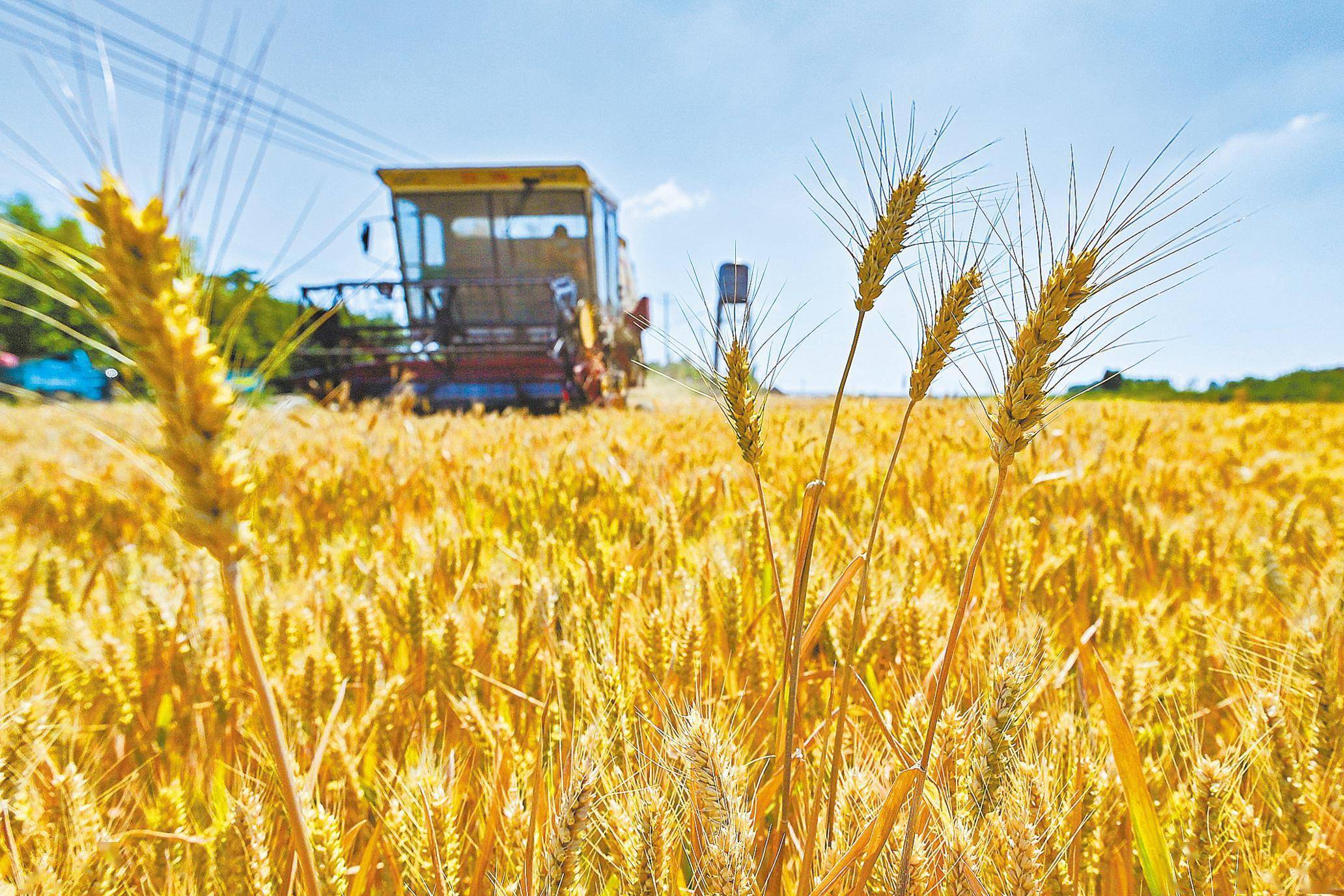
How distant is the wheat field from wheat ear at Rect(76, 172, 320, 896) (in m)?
0.03

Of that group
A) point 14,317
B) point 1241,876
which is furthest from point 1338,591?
point 14,317

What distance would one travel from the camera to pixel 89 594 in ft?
4.85

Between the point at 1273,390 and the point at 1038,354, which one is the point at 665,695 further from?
the point at 1273,390

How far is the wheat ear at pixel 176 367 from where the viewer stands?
0.36 m

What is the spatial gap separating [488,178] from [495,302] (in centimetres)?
199

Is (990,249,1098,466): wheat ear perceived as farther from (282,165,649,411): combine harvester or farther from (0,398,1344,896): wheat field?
(282,165,649,411): combine harvester

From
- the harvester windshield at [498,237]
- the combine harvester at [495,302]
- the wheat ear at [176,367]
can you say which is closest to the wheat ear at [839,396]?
the wheat ear at [176,367]

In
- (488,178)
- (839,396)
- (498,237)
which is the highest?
(488,178)

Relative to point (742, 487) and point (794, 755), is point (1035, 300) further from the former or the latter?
point (742, 487)

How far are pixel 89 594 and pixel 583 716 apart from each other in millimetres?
1366

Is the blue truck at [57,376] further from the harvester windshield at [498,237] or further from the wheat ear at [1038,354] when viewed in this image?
the wheat ear at [1038,354]

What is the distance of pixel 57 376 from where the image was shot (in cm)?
1905

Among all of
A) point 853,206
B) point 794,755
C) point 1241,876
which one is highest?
point 853,206

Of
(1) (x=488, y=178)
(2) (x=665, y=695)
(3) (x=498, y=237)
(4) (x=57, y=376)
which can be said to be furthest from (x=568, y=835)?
(4) (x=57, y=376)
